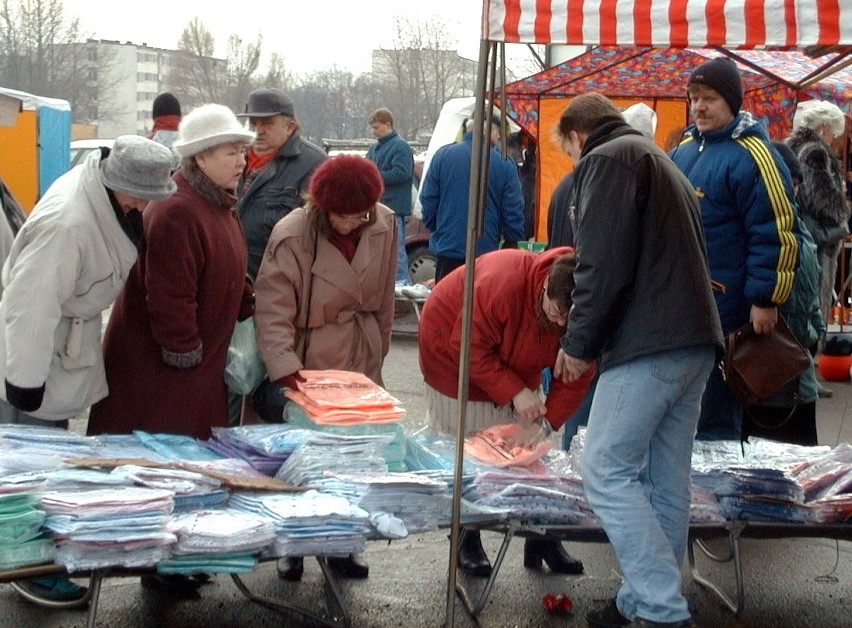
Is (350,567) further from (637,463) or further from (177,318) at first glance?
(637,463)

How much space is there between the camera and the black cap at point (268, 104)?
18.4 feet

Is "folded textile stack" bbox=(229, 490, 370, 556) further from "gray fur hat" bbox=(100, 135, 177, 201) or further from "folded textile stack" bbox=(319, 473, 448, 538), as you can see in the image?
"gray fur hat" bbox=(100, 135, 177, 201)

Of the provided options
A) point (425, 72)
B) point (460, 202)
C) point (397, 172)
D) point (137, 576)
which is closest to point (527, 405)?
point (137, 576)

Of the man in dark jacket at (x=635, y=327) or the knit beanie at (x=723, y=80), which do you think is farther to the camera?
the knit beanie at (x=723, y=80)

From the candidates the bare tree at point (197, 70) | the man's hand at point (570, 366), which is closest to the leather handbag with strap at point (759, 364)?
the man's hand at point (570, 366)

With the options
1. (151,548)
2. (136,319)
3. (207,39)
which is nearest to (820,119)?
(136,319)

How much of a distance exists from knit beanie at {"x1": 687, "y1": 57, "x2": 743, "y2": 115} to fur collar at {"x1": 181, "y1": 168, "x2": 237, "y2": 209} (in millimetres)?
1955

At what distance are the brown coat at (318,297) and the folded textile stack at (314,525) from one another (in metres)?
0.94

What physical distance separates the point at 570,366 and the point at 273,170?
7.03 ft

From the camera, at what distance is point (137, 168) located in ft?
13.9

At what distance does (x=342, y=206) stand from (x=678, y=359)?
4.90ft

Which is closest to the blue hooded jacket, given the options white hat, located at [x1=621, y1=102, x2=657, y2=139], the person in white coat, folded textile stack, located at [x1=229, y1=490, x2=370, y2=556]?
white hat, located at [x1=621, y1=102, x2=657, y2=139]

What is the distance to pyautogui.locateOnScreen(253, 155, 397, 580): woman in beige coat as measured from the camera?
4.72 m

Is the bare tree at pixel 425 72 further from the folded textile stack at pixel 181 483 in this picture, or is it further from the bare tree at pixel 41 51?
the folded textile stack at pixel 181 483
